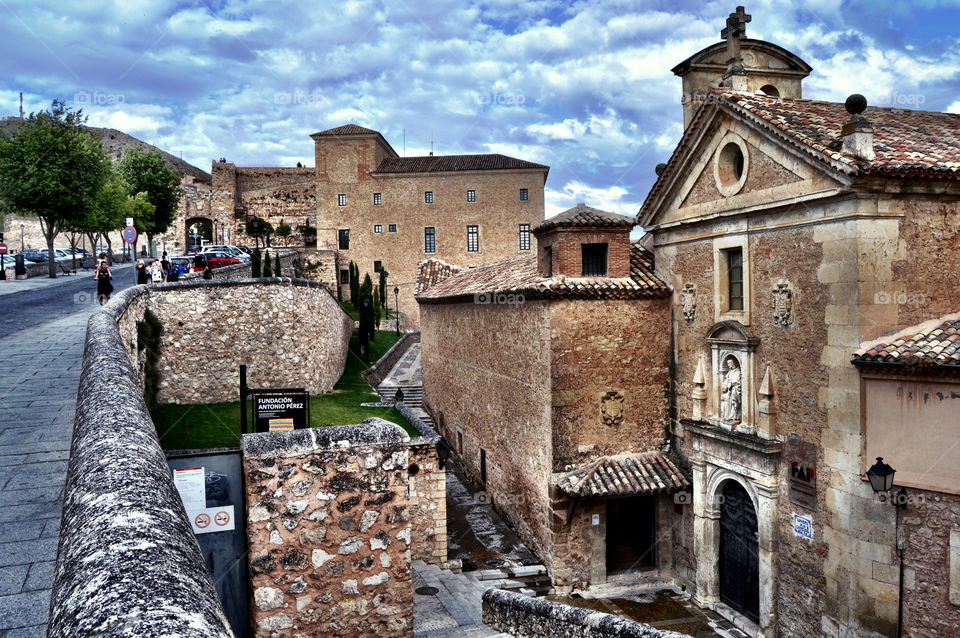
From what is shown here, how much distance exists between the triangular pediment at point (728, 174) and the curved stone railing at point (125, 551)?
10.8 m

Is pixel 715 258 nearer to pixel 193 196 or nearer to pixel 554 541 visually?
pixel 554 541

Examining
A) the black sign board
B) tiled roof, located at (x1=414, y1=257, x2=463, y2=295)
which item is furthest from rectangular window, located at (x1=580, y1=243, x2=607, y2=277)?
tiled roof, located at (x1=414, y1=257, x2=463, y2=295)

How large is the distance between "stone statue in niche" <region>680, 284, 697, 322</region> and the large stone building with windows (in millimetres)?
47

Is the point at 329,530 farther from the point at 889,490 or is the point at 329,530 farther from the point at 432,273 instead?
the point at 432,273

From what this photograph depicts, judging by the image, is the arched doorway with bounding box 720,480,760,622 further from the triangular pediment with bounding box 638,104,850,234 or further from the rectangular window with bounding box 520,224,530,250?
the rectangular window with bounding box 520,224,530,250

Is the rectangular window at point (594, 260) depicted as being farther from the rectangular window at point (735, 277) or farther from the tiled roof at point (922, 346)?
the tiled roof at point (922, 346)

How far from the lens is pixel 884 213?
34.7 feet

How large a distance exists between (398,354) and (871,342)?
1084 inches

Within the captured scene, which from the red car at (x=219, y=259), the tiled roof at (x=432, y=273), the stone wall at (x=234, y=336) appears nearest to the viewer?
the stone wall at (x=234, y=336)

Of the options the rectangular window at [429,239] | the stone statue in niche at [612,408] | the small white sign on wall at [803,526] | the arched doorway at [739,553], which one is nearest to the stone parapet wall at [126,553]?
the small white sign on wall at [803,526]

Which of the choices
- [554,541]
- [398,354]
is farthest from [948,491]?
[398,354]

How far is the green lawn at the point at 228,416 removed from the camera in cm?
1517

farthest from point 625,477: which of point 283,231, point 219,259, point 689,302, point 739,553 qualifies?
point 283,231

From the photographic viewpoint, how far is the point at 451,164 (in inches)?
1981
